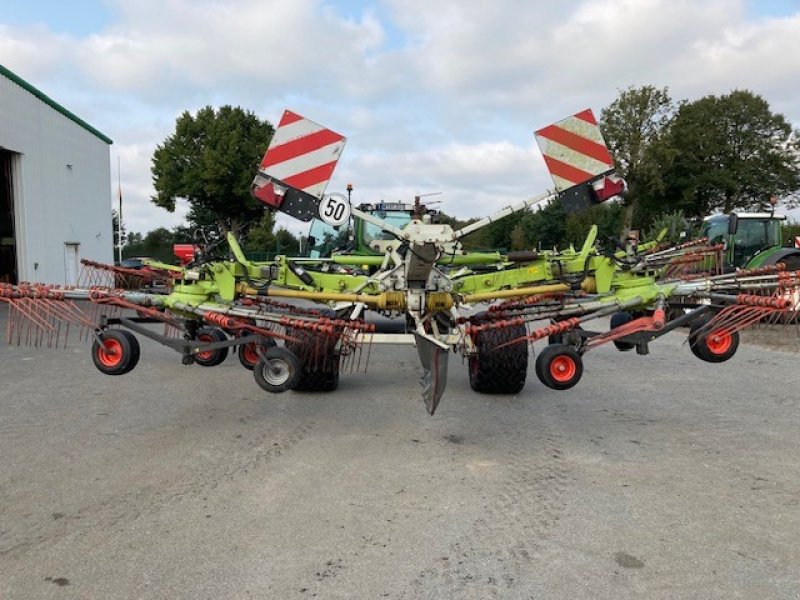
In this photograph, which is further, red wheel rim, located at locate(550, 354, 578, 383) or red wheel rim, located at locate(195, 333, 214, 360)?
red wheel rim, located at locate(195, 333, 214, 360)

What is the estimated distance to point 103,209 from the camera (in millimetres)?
23953

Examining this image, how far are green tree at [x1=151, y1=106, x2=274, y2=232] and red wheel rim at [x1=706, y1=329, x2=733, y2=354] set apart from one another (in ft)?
101

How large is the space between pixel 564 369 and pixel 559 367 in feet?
0.12

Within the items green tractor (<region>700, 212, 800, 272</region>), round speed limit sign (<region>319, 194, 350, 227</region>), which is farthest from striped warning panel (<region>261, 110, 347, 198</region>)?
green tractor (<region>700, 212, 800, 272</region>)

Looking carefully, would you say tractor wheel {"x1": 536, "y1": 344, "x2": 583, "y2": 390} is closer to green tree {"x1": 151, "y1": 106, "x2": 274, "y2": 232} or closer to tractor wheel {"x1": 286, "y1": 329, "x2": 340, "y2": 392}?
tractor wheel {"x1": 286, "y1": 329, "x2": 340, "y2": 392}

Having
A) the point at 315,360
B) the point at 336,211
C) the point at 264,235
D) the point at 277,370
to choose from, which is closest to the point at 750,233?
the point at 315,360

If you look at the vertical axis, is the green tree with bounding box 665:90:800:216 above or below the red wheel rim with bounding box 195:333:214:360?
above

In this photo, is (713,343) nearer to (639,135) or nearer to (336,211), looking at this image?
(336,211)

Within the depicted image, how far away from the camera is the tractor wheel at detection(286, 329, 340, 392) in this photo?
17.6ft

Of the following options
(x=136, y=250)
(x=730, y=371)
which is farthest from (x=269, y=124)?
(x=730, y=371)

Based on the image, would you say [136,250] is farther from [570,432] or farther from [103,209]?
[570,432]

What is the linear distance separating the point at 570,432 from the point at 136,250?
145ft

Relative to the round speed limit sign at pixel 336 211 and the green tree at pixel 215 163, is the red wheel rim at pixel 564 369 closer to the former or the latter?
the round speed limit sign at pixel 336 211

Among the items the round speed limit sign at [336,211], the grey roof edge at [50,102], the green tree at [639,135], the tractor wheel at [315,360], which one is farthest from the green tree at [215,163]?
the round speed limit sign at [336,211]
